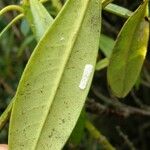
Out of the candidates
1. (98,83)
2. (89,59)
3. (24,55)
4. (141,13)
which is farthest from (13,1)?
(89,59)

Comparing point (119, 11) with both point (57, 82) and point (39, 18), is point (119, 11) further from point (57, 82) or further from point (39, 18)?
point (57, 82)

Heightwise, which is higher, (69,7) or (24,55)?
(69,7)

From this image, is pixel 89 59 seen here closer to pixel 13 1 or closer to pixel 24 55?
pixel 13 1

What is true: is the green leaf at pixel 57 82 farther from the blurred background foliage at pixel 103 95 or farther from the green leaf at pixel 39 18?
the blurred background foliage at pixel 103 95

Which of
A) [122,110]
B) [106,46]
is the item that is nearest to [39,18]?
[106,46]

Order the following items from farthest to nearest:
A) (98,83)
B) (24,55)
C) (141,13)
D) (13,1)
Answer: (98,83), (24,55), (13,1), (141,13)

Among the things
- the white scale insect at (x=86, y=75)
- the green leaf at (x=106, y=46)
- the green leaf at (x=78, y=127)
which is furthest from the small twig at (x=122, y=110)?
the white scale insect at (x=86, y=75)

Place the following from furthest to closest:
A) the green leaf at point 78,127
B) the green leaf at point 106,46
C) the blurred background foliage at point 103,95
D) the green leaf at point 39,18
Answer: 1. the blurred background foliage at point 103,95
2. the green leaf at point 106,46
3. the green leaf at point 78,127
4. the green leaf at point 39,18
